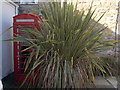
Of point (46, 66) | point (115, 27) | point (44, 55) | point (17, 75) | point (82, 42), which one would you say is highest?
point (115, 27)

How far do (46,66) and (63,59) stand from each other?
37cm

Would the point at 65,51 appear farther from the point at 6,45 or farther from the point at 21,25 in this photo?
the point at 6,45

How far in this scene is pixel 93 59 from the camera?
9.11ft

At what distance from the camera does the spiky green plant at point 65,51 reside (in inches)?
106

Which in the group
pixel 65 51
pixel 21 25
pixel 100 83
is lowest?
pixel 100 83

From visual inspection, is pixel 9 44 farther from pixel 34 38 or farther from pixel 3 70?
pixel 34 38

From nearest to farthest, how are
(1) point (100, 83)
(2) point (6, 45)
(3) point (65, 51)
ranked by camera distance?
(3) point (65, 51)
(1) point (100, 83)
(2) point (6, 45)

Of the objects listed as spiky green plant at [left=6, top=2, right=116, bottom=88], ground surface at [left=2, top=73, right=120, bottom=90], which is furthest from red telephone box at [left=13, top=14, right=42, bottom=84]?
spiky green plant at [left=6, top=2, right=116, bottom=88]

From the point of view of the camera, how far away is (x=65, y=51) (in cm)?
286

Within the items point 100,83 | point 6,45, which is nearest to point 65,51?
point 100,83

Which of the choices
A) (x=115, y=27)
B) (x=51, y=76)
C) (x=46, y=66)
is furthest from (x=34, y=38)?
(x=115, y=27)

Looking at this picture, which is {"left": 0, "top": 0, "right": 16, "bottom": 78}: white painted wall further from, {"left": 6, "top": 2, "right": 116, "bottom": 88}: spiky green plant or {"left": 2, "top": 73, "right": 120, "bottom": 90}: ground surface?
{"left": 6, "top": 2, "right": 116, "bottom": 88}: spiky green plant

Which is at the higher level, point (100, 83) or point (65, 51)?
point (65, 51)

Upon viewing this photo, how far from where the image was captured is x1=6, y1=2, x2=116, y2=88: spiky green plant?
2.70 meters
